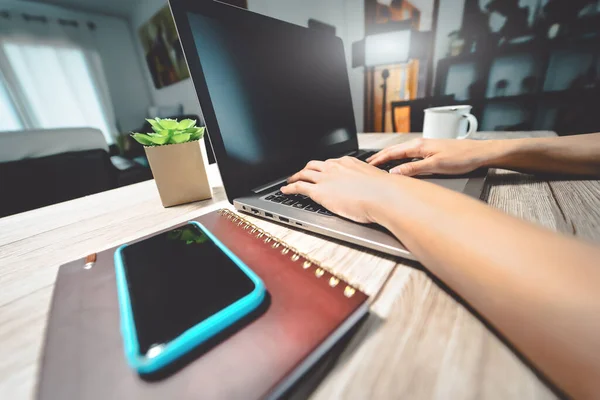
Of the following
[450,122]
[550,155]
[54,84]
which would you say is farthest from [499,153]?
[54,84]

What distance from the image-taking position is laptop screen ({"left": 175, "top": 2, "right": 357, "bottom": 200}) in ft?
1.38

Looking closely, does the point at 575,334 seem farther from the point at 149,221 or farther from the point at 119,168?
the point at 119,168

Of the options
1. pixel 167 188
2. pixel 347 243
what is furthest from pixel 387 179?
pixel 167 188

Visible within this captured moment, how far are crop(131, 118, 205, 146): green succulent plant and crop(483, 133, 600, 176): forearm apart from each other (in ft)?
1.99

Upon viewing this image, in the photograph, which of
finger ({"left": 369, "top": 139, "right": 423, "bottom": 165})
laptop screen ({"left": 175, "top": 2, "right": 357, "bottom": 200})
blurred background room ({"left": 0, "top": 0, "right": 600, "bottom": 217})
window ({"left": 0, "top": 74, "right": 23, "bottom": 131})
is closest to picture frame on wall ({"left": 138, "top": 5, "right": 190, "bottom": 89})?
blurred background room ({"left": 0, "top": 0, "right": 600, "bottom": 217})

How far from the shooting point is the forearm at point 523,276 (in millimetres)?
146

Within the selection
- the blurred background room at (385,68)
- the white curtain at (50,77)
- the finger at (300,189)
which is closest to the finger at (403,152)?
the finger at (300,189)

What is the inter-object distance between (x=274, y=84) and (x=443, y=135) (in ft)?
1.86

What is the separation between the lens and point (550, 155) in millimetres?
469

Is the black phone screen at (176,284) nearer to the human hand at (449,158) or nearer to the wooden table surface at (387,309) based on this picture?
the wooden table surface at (387,309)

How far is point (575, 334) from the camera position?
148 mm

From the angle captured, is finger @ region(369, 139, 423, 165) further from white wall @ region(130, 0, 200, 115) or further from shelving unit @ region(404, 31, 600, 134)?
white wall @ region(130, 0, 200, 115)

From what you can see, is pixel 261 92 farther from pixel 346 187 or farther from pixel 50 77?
pixel 50 77

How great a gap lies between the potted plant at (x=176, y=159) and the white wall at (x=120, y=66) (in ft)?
17.5
